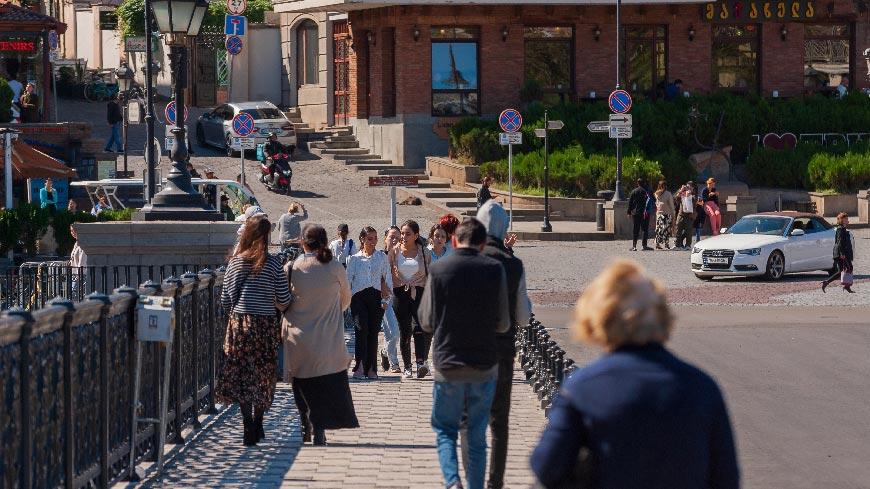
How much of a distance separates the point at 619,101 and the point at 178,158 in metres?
21.3

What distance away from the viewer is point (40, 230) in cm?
2652

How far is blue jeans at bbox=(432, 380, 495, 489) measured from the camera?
8.62m

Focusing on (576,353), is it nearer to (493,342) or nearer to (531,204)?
(493,342)

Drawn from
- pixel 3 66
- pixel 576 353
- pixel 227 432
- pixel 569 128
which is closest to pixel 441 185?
pixel 569 128

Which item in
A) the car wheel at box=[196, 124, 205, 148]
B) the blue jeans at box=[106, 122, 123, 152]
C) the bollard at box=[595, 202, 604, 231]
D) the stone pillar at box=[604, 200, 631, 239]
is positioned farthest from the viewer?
the car wheel at box=[196, 124, 205, 148]

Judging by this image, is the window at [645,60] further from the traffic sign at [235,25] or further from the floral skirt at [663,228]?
the traffic sign at [235,25]

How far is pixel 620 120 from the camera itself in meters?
35.4

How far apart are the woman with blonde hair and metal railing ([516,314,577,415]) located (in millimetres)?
6720

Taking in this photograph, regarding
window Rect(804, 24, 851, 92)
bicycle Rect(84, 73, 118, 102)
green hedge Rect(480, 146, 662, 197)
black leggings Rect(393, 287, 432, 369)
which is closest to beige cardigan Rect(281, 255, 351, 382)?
black leggings Rect(393, 287, 432, 369)

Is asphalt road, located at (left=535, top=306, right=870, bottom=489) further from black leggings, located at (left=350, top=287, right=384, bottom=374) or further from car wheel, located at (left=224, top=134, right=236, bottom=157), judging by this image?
car wheel, located at (left=224, top=134, right=236, bottom=157)

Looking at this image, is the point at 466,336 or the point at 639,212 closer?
the point at 466,336

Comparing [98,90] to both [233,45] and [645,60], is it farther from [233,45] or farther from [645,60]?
[645,60]

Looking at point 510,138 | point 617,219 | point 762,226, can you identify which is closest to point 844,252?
point 762,226

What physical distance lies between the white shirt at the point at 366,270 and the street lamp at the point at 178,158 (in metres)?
1.70
